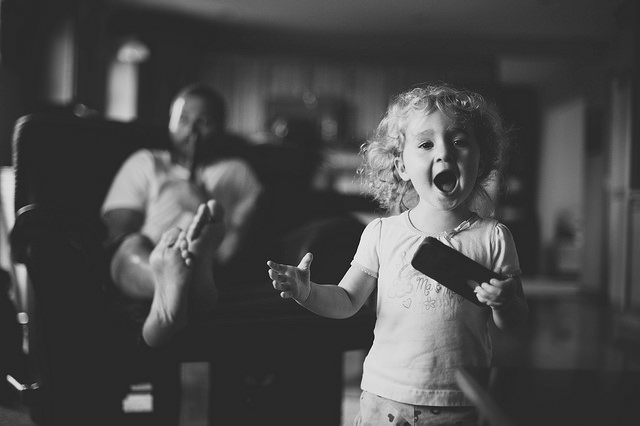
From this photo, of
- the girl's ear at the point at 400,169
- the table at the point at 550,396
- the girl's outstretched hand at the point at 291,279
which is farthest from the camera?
the girl's ear at the point at 400,169

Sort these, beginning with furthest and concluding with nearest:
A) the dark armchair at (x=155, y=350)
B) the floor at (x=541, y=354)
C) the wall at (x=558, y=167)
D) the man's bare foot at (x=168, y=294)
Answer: the wall at (x=558, y=167) < the floor at (x=541, y=354) < the dark armchair at (x=155, y=350) < the man's bare foot at (x=168, y=294)

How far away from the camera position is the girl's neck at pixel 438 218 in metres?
0.75

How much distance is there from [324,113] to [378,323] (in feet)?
18.9

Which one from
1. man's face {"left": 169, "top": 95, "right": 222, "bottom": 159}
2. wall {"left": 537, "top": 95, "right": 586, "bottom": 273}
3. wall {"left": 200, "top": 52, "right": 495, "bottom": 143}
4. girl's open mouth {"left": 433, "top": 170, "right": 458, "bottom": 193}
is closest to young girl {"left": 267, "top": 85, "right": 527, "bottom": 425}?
girl's open mouth {"left": 433, "top": 170, "right": 458, "bottom": 193}

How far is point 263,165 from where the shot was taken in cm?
210

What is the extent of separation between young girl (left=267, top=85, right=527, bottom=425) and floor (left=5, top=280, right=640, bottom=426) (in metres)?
0.36

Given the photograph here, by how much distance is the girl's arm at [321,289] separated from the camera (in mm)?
675

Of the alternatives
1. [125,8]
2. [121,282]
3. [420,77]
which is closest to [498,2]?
[420,77]

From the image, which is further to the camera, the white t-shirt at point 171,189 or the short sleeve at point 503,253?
the white t-shirt at point 171,189

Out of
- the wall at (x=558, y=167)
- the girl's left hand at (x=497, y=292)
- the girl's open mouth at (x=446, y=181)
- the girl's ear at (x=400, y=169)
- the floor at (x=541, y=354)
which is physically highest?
the wall at (x=558, y=167)

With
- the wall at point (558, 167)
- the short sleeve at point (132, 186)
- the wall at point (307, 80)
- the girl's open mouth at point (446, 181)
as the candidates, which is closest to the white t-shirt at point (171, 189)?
the short sleeve at point (132, 186)

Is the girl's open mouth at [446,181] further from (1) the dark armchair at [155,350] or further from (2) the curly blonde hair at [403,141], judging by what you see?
(1) the dark armchair at [155,350]

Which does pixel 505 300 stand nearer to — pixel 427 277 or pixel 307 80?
pixel 427 277

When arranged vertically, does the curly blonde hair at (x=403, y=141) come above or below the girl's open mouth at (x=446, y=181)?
above
